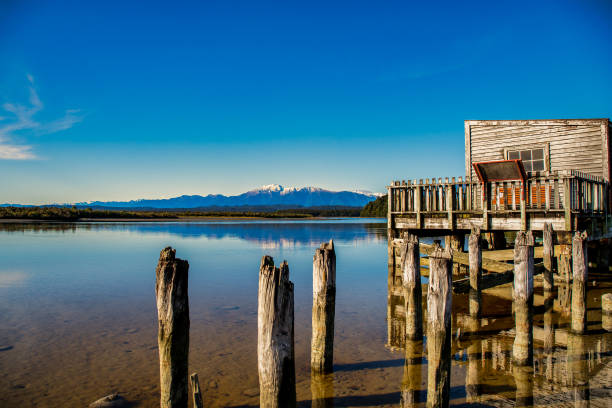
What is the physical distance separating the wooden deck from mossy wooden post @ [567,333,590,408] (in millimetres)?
4097

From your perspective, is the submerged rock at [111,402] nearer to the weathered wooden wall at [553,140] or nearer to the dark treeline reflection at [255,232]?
the weathered wooden wall at [553,140]

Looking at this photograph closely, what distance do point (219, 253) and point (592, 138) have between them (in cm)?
2225

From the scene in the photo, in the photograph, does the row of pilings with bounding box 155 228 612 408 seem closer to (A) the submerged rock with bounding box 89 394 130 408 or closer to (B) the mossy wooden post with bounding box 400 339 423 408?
(B) the mossy wooden post with bounding box 400 339 423 408

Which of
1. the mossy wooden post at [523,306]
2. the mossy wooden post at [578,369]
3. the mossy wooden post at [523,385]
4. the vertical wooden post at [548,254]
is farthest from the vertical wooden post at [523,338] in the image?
the vertical wooden post at [548,254]

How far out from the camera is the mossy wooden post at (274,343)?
4.77m

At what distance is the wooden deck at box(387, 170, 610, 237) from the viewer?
11.8m

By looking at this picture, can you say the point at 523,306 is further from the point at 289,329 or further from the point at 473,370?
the point at 289,329

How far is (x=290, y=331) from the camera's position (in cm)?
493

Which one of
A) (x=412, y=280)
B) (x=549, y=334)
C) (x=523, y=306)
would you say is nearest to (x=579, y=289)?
(x=549, y=334)

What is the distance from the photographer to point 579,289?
29.1 feet

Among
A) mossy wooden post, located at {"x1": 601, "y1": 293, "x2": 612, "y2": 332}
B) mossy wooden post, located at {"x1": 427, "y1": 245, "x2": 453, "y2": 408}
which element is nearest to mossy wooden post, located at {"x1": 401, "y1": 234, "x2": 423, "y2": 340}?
mossy wooden post, located at {"x1": 427, "y1": 245, "x2": 453, "y2": 408}

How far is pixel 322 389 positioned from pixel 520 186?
9.71 m

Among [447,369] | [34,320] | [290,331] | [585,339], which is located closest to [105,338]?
[34,320]

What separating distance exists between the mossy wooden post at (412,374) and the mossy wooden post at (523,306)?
1719 mm
